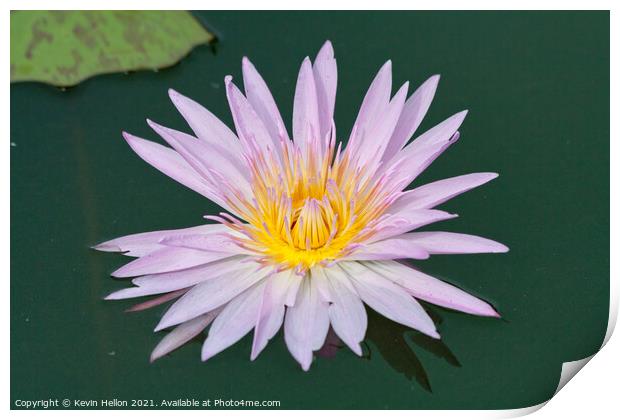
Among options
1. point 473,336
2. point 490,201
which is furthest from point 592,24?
point 473,336

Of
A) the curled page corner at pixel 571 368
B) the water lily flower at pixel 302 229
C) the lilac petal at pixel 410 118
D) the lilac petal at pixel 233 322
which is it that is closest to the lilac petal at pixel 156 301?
the water lily flower at pixel 302 229

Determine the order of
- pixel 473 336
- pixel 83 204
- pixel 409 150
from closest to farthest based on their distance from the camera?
1. pixel 473 336
2. pixel 409 150
3. pixel 83 204

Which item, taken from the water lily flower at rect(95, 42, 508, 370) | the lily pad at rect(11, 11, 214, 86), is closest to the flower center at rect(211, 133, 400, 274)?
the water lily flower at rect(95, 42, 508, 370)

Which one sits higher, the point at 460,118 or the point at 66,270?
the point at 460,118

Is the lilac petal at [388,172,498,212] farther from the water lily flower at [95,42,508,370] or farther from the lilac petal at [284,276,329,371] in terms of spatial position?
the lilac petal at [284,276,329,371]

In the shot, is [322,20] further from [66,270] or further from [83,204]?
[66,270]

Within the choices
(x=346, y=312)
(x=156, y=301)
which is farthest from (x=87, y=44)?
(x=346, y=312)

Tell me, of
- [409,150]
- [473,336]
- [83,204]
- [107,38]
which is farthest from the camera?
[107,38]
